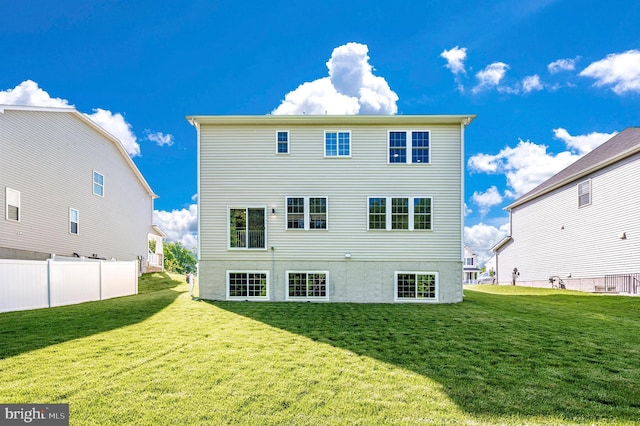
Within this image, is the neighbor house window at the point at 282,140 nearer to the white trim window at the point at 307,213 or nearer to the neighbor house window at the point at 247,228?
the white trim window at the point at 307,213

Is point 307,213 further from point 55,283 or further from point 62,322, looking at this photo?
point 55,283

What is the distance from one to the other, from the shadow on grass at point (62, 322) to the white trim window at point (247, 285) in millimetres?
2351

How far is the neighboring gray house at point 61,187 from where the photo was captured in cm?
1369

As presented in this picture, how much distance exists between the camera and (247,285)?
13508 mm

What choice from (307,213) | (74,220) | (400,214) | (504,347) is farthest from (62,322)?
(400,214)

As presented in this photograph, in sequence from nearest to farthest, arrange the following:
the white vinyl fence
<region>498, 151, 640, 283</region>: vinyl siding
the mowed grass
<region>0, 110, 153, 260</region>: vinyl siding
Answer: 1. the mowed grass
2. the white vinyl fence
3. <region>0, 110, 153, 260</region>: vinyl siding
4. <region>498, 151, 640, 283</region>: vinyl siding

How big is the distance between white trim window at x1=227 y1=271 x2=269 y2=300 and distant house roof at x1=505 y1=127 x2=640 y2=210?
1752cm

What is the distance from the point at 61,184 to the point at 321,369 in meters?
17.2

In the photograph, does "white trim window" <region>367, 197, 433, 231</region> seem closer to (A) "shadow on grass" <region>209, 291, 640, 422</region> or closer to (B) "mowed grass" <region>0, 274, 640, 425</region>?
(A) "shadow on grass" <region>209, 291, 640, 422</region>

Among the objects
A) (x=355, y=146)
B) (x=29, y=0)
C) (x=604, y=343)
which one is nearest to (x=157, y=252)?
(x=29, y=0)

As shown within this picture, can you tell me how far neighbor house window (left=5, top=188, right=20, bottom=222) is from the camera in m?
13.4

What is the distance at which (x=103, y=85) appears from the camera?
19.7 m

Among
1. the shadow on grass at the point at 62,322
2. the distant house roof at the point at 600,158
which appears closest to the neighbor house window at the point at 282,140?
the shadow on grass at the point at 62,322

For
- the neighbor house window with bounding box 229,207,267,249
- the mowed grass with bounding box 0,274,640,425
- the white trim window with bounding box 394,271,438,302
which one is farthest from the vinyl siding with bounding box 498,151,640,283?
the neighbor house window with bounding box 229,207,267,249
